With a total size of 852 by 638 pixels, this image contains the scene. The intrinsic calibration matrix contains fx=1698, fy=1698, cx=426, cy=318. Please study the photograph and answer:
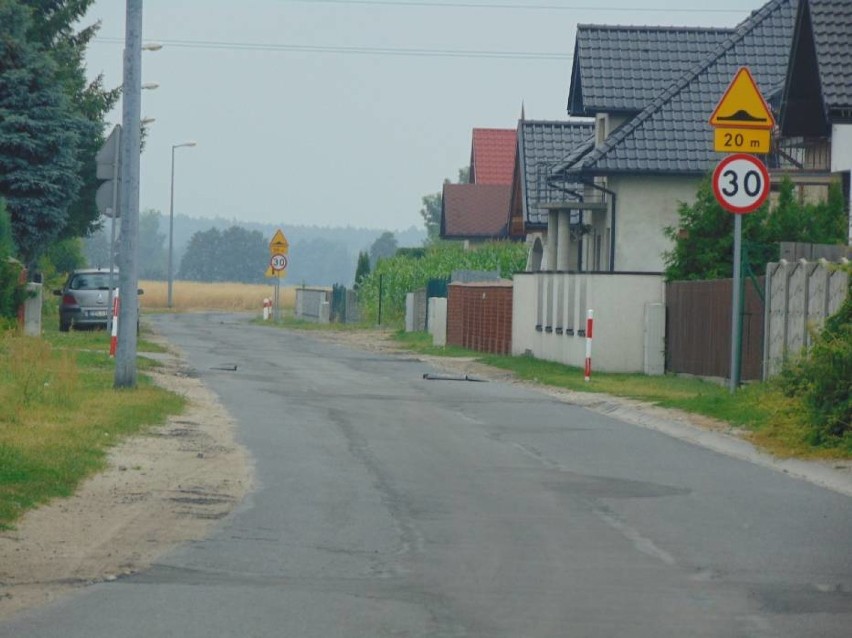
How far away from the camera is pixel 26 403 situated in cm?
1719

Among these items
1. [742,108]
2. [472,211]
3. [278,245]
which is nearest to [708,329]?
[742,108]

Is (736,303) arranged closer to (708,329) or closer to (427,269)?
(708,329)

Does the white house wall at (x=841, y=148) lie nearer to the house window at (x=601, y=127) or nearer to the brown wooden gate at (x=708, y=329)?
the brown wooden gate at (x=708, y=329)

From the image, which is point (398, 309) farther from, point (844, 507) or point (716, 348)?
point (844, 507)

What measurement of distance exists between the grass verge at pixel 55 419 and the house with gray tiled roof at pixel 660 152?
63.3 feet

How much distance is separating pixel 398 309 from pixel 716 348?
36.4m

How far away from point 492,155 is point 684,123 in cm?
4745

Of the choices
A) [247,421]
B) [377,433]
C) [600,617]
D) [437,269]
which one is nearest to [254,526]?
[600,617]

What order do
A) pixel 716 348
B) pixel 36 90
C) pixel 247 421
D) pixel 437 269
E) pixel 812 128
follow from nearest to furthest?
pixel 247 421, pixel 716 348, pixel 812 128, pixel 36 90, pixel 437 269

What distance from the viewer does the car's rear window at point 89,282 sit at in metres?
41.6

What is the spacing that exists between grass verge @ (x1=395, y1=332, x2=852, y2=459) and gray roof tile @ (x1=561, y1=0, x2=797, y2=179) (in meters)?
8.14

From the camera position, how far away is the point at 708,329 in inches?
1023

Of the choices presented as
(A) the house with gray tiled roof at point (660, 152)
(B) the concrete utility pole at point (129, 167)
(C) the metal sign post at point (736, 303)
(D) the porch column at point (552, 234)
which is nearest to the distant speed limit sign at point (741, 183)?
(C) the metal sign post at point (736, 303)

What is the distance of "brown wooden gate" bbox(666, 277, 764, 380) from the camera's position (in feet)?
77.8
